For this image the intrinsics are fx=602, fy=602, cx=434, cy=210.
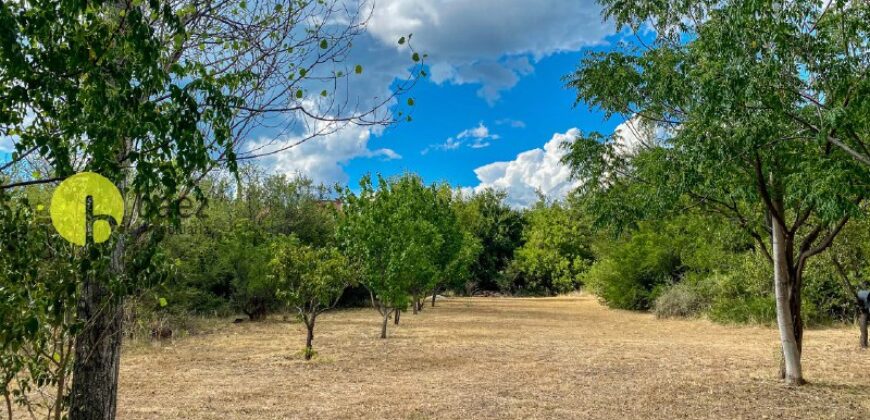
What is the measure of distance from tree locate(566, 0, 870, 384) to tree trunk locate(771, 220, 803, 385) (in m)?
0.01

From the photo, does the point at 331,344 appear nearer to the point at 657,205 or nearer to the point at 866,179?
the point at 657,205

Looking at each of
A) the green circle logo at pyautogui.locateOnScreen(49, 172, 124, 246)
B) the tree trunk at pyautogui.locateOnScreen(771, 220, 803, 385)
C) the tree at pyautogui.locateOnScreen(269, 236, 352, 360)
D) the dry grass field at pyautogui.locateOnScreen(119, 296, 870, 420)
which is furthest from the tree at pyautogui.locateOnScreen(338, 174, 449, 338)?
the green circle logo at pyautogui.locateOnScreen(49, 172, 124, 246)

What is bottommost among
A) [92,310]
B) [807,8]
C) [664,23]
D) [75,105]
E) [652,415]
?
[652,415]

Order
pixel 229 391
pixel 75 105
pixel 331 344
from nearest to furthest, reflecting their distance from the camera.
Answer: pixel 75 105, pixel 229 391, pixel 331 344

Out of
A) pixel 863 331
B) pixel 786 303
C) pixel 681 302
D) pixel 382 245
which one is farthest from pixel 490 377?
pixel 681 302

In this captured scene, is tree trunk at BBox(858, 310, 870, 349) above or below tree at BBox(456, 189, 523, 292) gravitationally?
below

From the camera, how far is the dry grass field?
22.3 feet

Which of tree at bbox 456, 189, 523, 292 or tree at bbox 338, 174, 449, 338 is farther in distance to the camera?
Answer: tree at bbox 456, 189, 523, 292

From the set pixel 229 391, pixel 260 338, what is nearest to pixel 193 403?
pixel 229 391

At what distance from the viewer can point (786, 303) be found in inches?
314

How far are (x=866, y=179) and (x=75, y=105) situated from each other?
6.21m

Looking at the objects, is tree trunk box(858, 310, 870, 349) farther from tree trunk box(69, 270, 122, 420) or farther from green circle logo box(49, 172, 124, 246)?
green circle logo box(49, 172, 124, 246)

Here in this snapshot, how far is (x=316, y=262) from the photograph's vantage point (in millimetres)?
11547

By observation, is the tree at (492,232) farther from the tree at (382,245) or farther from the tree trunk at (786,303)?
the tree trunk at (786,303)
